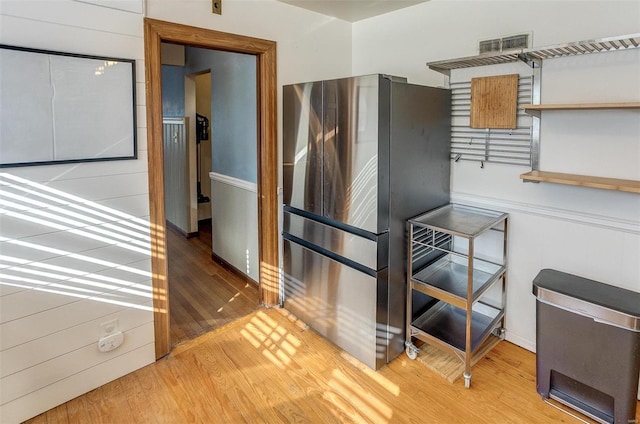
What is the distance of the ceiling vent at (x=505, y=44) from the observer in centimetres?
232

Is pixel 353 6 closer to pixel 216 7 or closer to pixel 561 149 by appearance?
pixel 216 7

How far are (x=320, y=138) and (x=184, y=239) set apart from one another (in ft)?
10.1

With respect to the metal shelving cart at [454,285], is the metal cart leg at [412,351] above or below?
below

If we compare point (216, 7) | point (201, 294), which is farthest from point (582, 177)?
point (201, 294)

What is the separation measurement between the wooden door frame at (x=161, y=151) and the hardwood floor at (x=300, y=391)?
0.32 meters

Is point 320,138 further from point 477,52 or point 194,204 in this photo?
point 194,204

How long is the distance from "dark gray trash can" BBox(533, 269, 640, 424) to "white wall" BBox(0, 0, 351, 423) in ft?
7.33

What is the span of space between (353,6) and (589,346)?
8.48 feet

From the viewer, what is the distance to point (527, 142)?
2381 millimetres

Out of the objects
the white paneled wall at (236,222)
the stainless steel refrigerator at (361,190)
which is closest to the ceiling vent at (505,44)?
the stainless steel refrigerator at (361,190)

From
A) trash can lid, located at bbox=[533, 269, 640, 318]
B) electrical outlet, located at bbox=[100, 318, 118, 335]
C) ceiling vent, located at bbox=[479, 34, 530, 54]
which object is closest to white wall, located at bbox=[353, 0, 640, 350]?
ceiling vent, located at bbox=[479, 34, 530, 54]

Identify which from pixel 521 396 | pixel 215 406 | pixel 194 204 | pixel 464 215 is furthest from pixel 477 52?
pixel 194 204

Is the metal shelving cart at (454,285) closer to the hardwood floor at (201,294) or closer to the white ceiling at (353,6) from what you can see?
the hardwood floor at (201,294)

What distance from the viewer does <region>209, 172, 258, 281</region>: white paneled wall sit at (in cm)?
347
